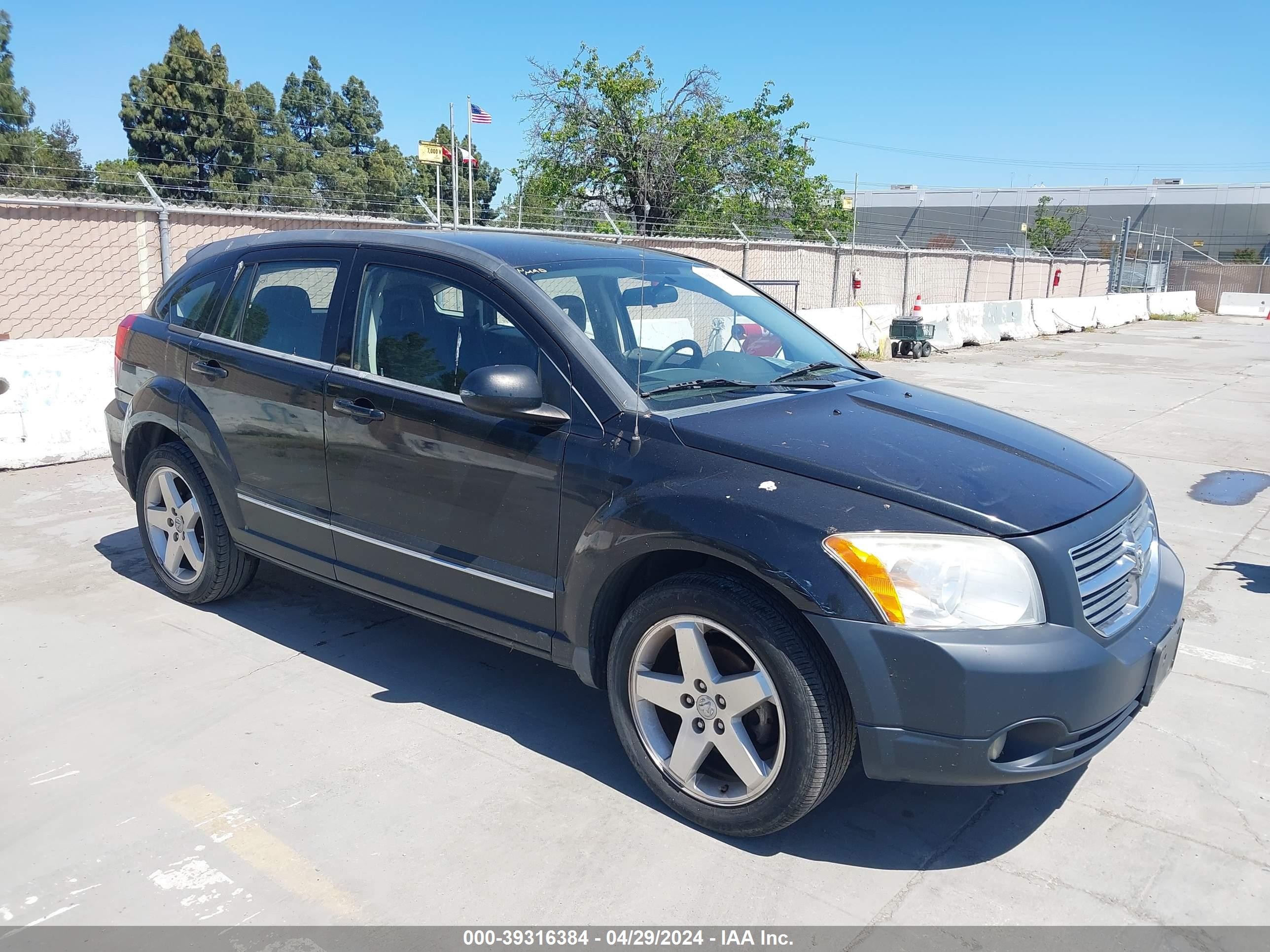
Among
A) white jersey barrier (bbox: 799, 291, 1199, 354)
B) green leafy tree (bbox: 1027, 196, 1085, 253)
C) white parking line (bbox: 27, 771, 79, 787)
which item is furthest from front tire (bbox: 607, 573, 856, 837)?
green leafy tree (bbox: 1027, 196, 1085, 253)

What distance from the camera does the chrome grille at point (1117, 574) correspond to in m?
2.81

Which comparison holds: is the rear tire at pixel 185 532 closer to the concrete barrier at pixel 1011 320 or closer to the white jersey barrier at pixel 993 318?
the white jersey barrier at pixel 993 318

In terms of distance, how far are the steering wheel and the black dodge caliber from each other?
0.04 ft

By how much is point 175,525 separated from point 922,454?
3.60 m

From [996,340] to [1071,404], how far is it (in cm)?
1050

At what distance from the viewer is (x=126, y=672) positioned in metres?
4.07

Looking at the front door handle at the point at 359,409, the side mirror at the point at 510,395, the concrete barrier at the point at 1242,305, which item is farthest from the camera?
the concrete barrier at the point at 1242,305

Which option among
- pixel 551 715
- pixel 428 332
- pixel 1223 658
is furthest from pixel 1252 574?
pixel 428 332

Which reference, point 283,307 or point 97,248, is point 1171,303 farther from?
point 283,307

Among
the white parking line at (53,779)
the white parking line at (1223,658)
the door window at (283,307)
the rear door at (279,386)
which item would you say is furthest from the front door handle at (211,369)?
the white parking line at (1223,658)

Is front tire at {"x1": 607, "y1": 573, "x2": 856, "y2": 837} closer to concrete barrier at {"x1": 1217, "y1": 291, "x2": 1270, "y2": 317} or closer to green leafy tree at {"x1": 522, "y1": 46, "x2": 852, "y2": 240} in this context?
green leafy tree at {"x1": 522, "y1": 46, "x2": 852, "y2": 240}

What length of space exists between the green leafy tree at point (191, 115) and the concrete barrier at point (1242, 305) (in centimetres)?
3983

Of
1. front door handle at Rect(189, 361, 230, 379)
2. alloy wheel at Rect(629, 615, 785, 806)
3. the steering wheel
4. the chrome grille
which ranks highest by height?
the steering wheel

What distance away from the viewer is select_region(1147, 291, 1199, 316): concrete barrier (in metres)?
33.2
